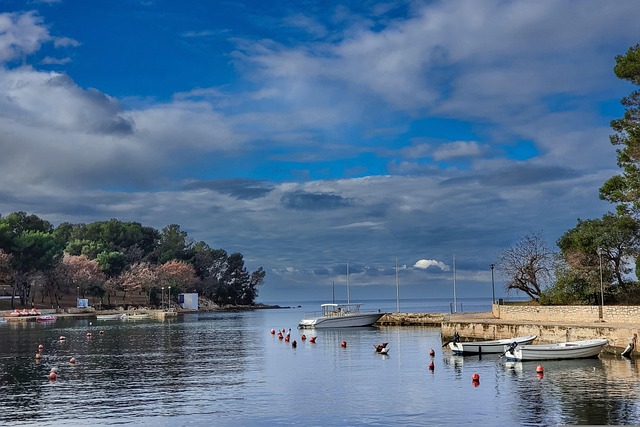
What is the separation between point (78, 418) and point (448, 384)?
20446 millimetres

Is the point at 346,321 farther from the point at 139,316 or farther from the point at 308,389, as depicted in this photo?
the point at 308,389

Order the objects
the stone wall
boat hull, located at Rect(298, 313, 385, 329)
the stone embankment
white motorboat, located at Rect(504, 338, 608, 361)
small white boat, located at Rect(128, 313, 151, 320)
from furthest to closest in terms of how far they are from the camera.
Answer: small white boat, located at Rect(128, 313, 151, 320), boat hull, located at Rect(298, 313, 385, 329), the stone wall, the stone embankment, white motorboat, located at Rect(504, 338, 608, 361)

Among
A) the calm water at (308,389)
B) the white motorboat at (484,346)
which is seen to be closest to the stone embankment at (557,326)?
the white motorboat at (484,346)

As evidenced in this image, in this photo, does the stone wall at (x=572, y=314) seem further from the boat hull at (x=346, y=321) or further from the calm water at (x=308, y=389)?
the boat hull at (x=346, y=321)

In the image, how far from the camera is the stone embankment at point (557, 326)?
49.8 m

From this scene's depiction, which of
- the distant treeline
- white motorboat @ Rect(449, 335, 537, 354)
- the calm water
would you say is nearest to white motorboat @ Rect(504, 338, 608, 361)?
the calm water

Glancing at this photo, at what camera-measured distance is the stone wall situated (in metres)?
55.1

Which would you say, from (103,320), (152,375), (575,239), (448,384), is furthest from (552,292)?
(103,320)

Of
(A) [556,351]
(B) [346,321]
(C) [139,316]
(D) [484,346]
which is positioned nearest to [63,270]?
(C) [139,316]

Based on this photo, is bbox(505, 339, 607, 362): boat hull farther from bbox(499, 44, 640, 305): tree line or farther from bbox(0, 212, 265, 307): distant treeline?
bbox(0, 212, 265, 307): distant treeline

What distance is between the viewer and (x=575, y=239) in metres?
68.1

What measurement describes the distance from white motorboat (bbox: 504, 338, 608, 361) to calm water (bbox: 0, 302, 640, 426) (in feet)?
2.56

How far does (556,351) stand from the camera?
48500 mm

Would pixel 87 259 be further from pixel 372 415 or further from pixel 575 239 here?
pixel 372 415
